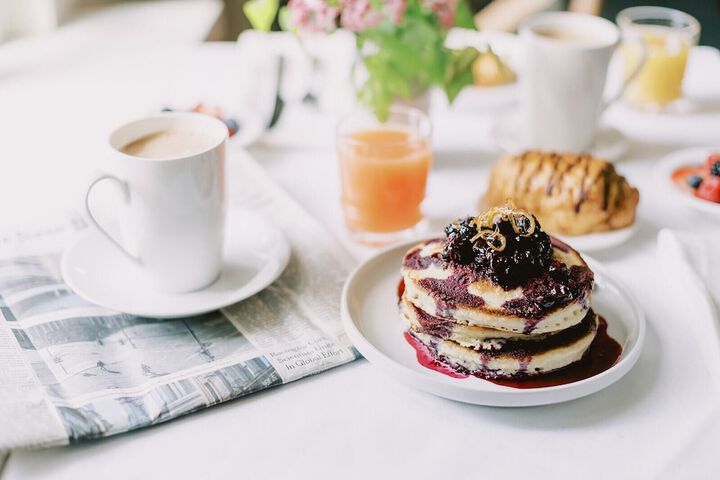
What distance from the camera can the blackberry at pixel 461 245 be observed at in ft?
3.05

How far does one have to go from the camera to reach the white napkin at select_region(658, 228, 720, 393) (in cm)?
101

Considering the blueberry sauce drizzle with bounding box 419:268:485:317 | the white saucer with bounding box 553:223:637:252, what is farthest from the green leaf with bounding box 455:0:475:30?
the blueberry sauce drizzle with bounding box 419:268:485:317

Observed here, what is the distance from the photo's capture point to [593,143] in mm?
1557

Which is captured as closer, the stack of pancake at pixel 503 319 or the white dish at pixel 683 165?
the stack of pancake at pixel 503 319

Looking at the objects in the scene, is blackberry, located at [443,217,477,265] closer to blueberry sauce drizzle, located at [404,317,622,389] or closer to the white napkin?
blueberry sauce drizzle, located at [404,317,622,389]

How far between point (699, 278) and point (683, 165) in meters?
0.41

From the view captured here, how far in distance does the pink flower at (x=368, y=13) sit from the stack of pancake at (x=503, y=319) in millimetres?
582

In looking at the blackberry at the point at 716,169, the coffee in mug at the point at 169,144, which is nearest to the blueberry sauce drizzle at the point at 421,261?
the coffee in mug at the point at 169,144

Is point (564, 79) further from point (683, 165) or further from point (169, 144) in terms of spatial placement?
point (169, 144)

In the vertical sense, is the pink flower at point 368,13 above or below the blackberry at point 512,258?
above

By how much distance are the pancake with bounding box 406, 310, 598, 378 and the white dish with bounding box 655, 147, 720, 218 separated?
49 centimetres

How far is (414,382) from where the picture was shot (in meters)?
0.88

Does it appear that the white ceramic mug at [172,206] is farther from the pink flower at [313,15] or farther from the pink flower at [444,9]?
the pink flower at [444,9]

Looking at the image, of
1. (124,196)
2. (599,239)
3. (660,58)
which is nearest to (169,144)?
(124,196)
